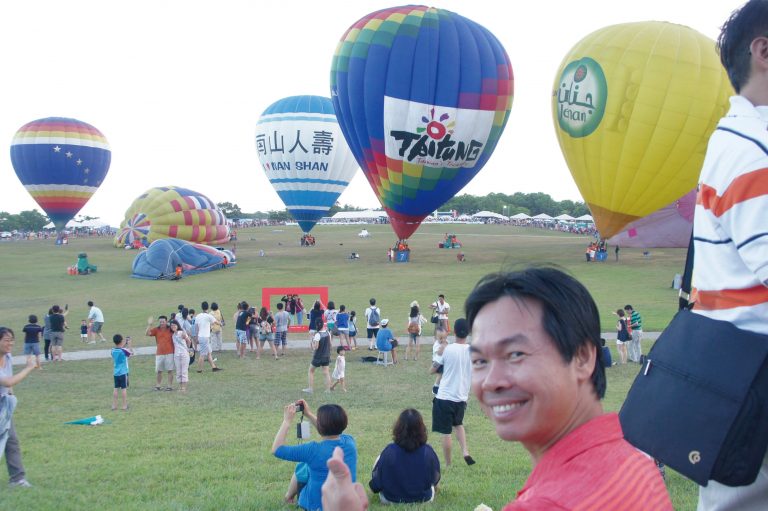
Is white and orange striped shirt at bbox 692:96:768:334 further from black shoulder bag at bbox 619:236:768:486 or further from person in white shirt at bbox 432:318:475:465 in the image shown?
person in white shirt at bbox 432:318:475:465

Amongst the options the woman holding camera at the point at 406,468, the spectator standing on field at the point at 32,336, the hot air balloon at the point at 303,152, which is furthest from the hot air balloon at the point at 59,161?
the woman holding camera at the point at 406,468

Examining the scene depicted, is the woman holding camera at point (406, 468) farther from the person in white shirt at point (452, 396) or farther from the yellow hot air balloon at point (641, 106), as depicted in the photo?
the yellow hot air balloon at point (641, 106)

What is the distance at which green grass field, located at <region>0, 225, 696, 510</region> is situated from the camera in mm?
7066

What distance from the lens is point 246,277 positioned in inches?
1462

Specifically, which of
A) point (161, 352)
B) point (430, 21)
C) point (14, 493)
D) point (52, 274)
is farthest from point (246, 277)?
point (14, 493)

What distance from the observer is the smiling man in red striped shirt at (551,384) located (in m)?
1.59

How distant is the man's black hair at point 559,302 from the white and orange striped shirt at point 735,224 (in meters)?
0.41

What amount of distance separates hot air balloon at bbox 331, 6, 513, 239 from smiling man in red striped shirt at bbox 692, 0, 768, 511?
28619 millimetres

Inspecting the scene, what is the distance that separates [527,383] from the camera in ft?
5.51

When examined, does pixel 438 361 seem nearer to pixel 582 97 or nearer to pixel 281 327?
pixel 281 327

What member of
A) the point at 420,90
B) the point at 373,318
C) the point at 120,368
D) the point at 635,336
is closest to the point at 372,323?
the point at 373,318

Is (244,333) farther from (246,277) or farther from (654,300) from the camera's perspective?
(246,277)

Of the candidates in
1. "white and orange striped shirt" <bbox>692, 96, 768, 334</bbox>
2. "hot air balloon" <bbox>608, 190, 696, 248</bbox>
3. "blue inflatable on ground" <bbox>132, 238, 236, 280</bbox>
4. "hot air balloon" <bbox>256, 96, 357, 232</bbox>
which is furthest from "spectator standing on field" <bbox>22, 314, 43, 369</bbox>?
"hot air balloon" <bbox>608, 190, 696, 248</bbox>

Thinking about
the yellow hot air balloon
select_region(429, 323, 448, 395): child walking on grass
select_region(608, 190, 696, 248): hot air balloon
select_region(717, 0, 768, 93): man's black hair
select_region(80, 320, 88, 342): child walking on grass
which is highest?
the yellow hot air balloon
